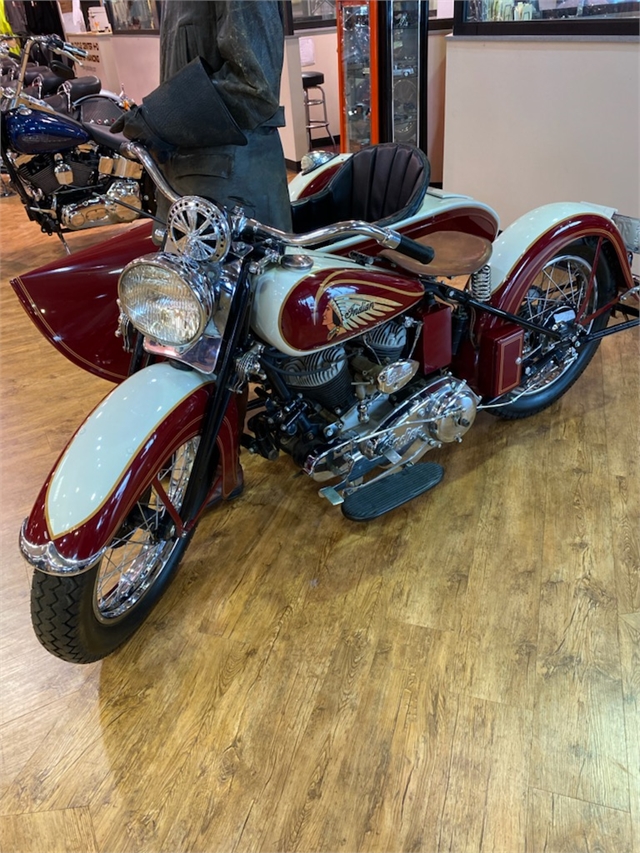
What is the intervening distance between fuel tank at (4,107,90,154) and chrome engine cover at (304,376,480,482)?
3167 millimetres

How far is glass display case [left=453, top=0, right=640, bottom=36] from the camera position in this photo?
9.48 feet

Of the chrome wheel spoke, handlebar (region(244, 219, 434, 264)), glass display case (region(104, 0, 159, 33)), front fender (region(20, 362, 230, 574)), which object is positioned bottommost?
the chrome wheel spoke

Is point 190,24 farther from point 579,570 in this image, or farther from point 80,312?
point 579,570

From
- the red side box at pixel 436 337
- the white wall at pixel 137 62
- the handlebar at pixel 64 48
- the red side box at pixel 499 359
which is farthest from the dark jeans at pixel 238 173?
the white wall at pixel 137 62

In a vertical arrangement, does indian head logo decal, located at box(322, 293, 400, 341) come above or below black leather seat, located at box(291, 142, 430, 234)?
below

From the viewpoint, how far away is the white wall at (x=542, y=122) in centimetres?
300

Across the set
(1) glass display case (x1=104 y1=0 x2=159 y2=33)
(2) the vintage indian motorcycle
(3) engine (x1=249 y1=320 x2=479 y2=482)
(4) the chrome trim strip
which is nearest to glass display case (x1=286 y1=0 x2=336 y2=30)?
(1) glass display case (x1=104 y1=0 x2=159 y2=33)

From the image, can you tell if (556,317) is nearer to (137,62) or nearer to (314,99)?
(314,99)

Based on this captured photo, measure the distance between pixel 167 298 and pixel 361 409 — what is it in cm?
69

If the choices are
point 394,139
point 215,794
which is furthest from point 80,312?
point 394,139

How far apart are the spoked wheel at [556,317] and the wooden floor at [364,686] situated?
28 centimetres

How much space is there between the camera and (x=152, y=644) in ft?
5.32

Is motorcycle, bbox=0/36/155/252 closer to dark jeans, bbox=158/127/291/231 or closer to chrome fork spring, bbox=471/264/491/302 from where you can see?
dark jeans, bbox=158/127/291/231

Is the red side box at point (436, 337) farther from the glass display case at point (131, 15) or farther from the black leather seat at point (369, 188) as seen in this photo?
the glass display case at point (131, 15)
